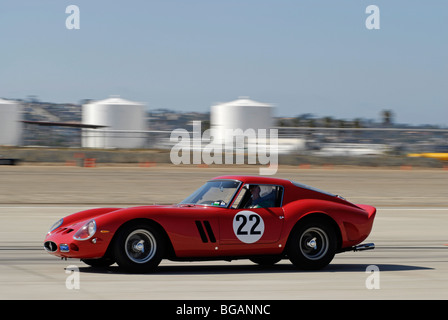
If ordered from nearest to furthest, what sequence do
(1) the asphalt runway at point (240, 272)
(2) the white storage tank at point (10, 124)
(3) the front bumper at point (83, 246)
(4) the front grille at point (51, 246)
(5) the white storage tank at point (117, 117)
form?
(1) the asphalt runway at point (240, 272) → (3) the front bumper at point (83, 246) → (4) the front grille at point (51, 246) → (2) the white storage tank at point (10, 124) → (5) the white storage tank at point (117, 117)

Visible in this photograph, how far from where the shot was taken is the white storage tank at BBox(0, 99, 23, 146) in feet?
190

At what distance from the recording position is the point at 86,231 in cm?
758

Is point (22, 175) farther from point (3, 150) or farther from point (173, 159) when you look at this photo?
point (3, 150)

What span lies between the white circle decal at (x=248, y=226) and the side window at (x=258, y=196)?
151 millimetres

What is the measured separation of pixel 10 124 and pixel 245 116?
19.5 metres

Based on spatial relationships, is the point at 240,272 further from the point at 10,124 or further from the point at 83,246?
the point at 10,124

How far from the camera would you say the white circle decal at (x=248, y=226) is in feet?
26.3

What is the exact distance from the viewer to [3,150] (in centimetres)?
4650

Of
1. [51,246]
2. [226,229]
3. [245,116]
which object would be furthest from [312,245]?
[245,116]

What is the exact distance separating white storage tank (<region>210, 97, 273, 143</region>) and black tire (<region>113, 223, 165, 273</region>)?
51682mm
